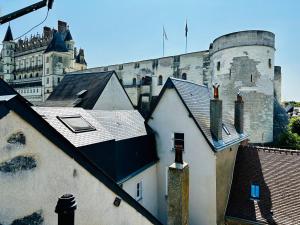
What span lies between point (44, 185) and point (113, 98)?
39.0 feet

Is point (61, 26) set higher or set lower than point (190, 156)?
higher

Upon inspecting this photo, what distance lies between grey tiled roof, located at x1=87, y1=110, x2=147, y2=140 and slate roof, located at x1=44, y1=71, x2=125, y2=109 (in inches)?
99.0

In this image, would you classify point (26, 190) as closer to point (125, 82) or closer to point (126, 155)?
point (126, 155)

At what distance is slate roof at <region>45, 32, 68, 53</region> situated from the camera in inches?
1696

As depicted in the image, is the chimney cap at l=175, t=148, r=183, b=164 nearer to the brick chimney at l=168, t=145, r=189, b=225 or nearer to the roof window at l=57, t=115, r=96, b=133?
the brick chimney at l=168, t=145, r=189, b=225

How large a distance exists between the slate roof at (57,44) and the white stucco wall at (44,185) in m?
44.4

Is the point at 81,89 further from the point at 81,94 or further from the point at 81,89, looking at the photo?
the point at 81,94

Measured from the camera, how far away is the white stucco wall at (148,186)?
28.9 ft

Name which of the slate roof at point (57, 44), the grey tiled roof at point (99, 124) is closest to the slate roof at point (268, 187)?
the grey tiled roof at point (99, 124)

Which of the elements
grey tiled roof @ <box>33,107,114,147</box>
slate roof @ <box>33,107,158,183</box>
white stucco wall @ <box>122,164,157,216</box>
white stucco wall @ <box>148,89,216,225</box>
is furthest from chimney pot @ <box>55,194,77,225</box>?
white stucco wall @ <box>148,89,216,225</box>

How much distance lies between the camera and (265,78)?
69.5 ft

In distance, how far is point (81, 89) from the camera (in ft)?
47.0

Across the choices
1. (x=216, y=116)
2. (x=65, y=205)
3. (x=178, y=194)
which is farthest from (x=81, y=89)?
(x=65, y=205)

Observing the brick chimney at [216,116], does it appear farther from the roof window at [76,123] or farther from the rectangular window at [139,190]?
the roof window at [76,123]
